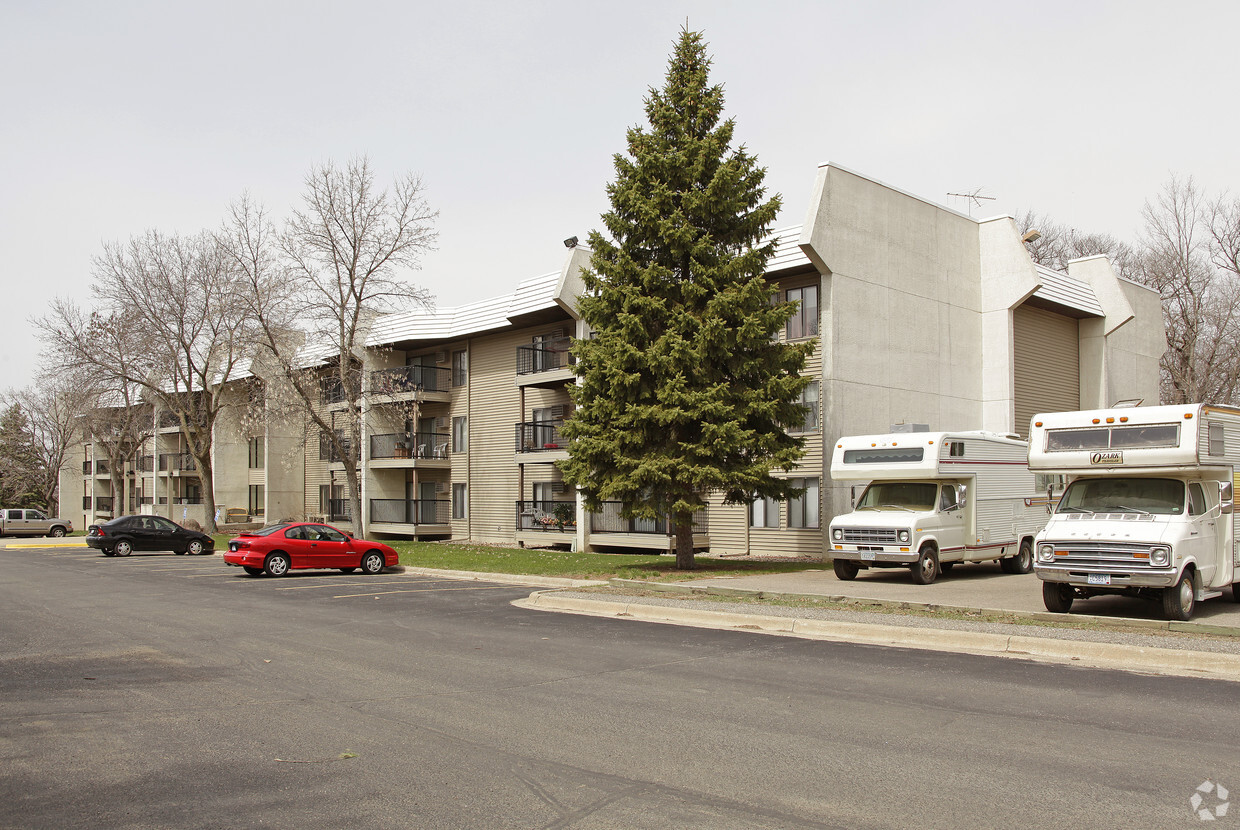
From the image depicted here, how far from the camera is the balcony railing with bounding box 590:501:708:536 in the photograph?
30516 millimetres

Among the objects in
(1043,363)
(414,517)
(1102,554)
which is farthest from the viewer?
(414,517)

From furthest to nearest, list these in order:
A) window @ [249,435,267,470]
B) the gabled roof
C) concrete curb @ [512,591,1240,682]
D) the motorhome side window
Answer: window @ [249,435,267,470]
the gabled roof
the motorhome side window
concrete curb @ [512,591,1240,682]

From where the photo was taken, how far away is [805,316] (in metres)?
27.9

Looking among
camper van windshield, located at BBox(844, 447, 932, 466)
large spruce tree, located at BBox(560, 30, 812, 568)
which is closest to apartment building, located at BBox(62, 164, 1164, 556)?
large spruce tree, located at BBox(560, 30, 812, 568)

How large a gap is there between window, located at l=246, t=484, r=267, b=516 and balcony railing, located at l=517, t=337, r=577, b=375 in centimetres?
2675

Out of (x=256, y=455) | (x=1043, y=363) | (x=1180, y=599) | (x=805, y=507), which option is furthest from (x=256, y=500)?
(x=1180, y=599)

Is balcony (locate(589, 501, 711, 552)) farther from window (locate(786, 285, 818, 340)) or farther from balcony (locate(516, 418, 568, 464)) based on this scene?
window (locate(786, 285, 818, 340))

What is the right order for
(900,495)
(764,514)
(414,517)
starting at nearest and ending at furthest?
1. (900,495)
2. (764,514)
3. (414,517)

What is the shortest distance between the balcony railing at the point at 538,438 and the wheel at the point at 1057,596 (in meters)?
22.2

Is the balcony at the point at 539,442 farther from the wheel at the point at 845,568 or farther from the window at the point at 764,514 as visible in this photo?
the wheel at the point at 845,568

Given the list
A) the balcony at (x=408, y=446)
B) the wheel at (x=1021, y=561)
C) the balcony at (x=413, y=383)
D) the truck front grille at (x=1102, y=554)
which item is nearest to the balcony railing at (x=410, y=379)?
the balcony at (x=413, y=383)

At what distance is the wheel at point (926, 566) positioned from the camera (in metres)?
19.3

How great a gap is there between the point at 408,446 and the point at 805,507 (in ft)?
66.9

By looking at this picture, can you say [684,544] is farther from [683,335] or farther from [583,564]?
[683,335]
